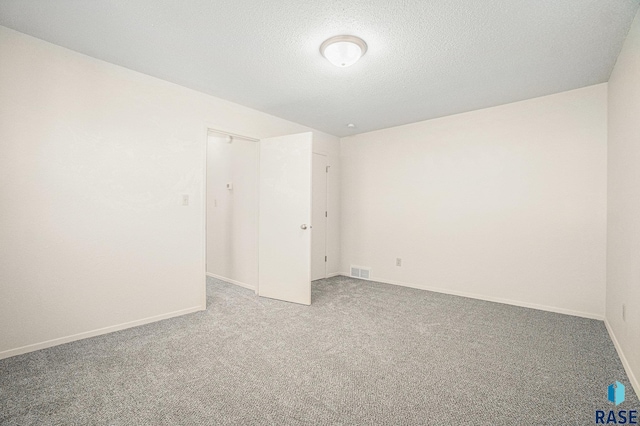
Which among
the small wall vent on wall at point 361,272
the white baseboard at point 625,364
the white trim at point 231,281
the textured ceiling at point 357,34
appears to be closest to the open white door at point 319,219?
the small wall vent on wall at point 361,272

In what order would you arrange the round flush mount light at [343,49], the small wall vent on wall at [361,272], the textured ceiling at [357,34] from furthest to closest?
the small wall vent on wall at [361,272] → the round flush mount light at [343,49] → the textured ceiling at [357,34]

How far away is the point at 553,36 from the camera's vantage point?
7.16ft

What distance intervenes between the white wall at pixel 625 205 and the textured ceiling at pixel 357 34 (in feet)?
0.80

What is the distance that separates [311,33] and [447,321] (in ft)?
9.81

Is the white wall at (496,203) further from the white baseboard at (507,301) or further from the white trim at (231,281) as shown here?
the white trim at (231,281)

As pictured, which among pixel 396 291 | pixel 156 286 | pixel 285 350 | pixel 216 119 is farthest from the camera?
pixel 396 291

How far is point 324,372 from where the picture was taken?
2.04 meters

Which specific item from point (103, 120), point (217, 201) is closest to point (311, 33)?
point (103, 120)

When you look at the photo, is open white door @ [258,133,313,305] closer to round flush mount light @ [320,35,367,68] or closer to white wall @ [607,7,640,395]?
round flush mount light @ [320,35,367,68]

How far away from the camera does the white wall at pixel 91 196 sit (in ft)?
7.33

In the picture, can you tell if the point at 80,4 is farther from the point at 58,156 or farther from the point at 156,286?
the point at 156,286

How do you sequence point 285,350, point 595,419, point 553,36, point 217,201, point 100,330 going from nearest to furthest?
point 595,419, point 553,36, point 285,350, point 100,330, point 217,201

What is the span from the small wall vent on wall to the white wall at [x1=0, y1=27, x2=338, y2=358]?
264 cm

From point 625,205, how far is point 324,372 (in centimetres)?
266
